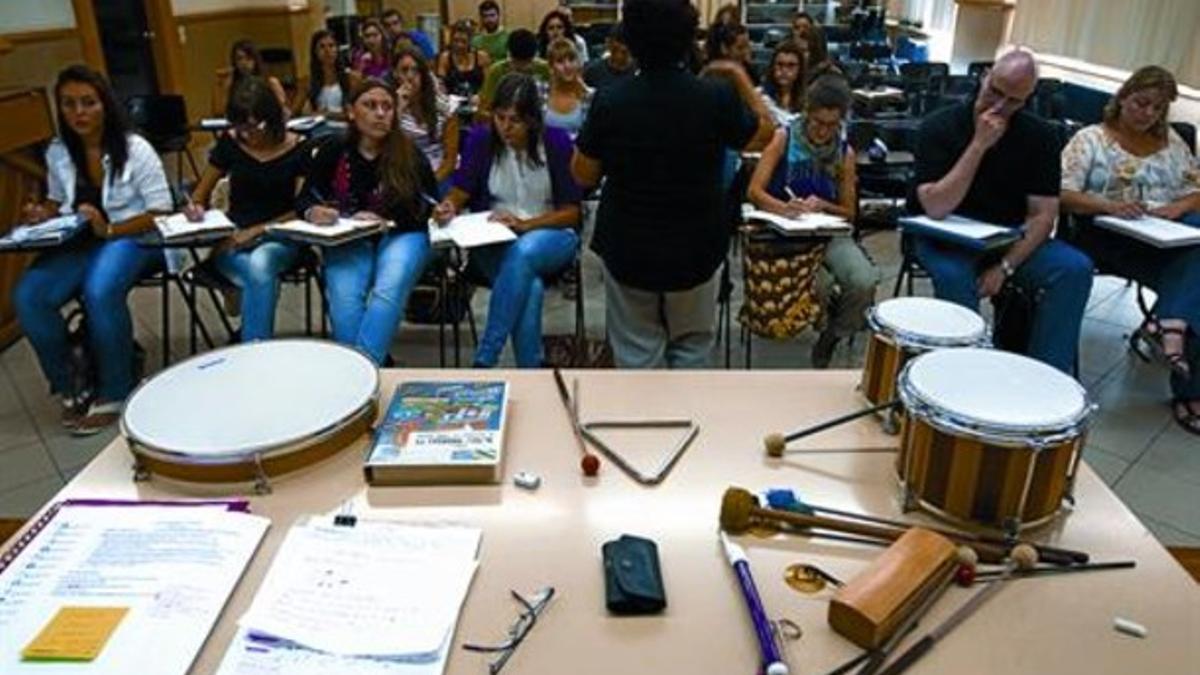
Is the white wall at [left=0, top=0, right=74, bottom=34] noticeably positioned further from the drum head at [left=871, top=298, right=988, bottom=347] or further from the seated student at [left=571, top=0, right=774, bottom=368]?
the drum head at [left=871, top=298, right=988, bottom=347]

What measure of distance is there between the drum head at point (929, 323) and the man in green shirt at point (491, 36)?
5296 millimetres

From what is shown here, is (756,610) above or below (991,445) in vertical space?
below

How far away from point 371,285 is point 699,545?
213cm

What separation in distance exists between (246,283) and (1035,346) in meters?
2.90

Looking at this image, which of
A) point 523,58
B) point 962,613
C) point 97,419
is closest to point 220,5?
point 523,58

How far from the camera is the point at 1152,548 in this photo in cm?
114

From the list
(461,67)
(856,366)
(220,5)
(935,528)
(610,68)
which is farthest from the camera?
(220,5)

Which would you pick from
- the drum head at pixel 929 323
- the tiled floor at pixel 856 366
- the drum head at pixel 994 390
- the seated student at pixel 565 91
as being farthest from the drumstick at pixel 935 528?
the seated student at pixel 565 91

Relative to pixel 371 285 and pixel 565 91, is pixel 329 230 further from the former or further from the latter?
pixel 565 91

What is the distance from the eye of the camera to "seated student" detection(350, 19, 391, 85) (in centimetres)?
570

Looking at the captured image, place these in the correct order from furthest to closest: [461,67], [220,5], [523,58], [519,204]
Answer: [220,5] → [461,67] → [523,58] → [519,204]

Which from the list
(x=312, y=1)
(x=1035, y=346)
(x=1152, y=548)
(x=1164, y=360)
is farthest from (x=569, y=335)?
(x=312, y=1)

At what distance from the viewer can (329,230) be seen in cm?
288

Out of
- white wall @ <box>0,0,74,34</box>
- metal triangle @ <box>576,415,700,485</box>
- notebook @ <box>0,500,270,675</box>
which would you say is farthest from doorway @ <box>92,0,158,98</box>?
metal triangle @ <box>576,415,700,485</box>
